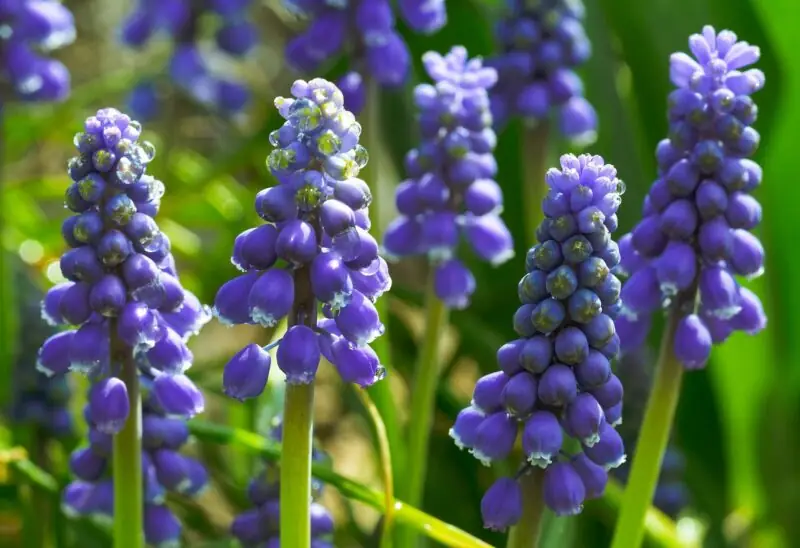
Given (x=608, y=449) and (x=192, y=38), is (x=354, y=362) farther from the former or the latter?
(x=192, y=38)

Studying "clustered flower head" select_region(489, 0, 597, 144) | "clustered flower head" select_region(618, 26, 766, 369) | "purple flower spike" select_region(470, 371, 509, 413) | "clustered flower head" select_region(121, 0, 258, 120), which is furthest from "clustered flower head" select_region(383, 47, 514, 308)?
"clustered flower head" select_region(121, 0, 258, 120)

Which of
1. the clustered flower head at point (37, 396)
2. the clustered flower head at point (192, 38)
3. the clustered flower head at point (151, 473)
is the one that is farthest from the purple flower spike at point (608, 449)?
the clustered flower head at point (192, 38)

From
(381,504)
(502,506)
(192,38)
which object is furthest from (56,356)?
(192,38)

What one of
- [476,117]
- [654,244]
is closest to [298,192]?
[654,244]

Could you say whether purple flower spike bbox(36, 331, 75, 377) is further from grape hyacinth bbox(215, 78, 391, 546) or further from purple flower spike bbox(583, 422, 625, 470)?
purple flower spike bbox(583, 422, 625, 470)

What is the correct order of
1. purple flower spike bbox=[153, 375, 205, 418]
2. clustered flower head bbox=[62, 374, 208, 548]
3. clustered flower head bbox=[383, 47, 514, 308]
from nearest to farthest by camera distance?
purple flower spike bbox=[153, 375, 205, 418], clustered flower head bbox=[62, 374, 208, 548], clustered flower head bbox=[383, 47, 514, 308]

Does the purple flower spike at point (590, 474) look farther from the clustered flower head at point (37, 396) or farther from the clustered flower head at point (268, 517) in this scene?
the clustered flower head at point (37, 396)

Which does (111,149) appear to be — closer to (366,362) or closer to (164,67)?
(366,362)
